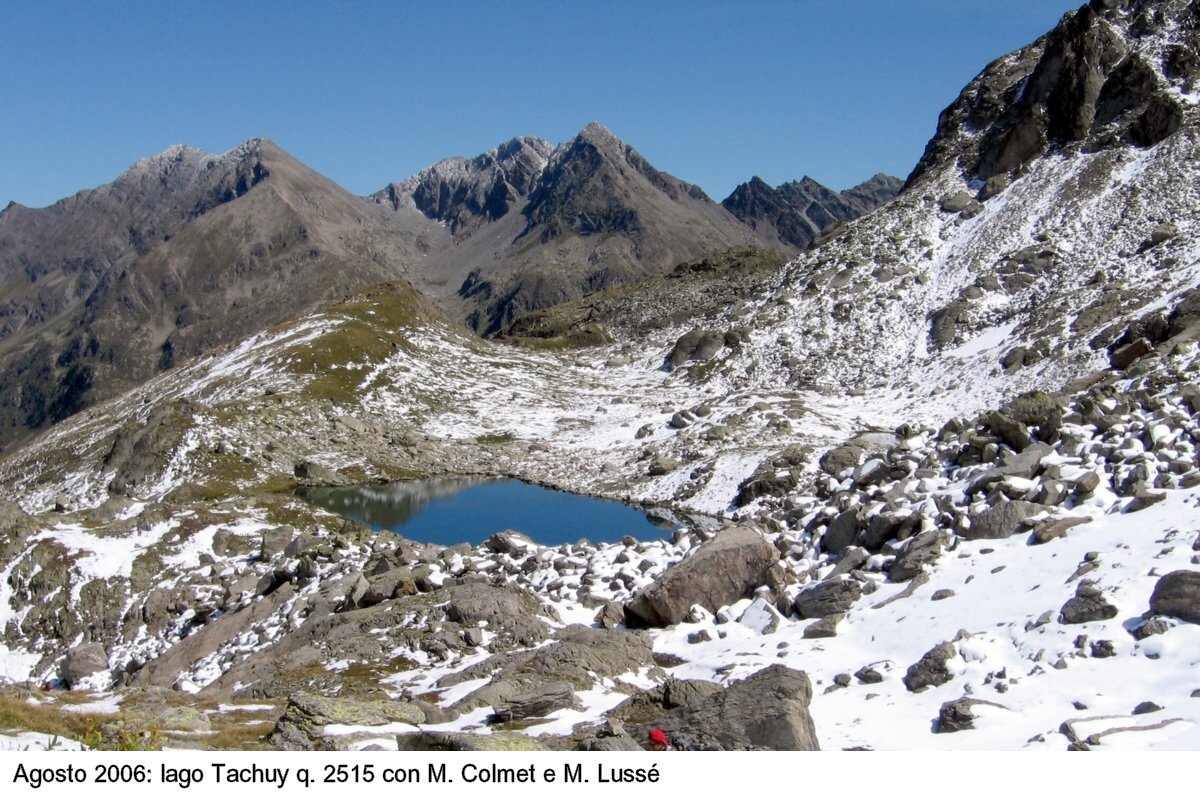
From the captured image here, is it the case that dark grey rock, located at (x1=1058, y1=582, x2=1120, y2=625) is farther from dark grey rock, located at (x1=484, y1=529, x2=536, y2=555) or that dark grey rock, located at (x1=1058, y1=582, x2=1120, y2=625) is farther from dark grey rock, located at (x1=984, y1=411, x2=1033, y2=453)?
dark grey rock, located at (x1=484, y1=529, x2=536, y2=555)

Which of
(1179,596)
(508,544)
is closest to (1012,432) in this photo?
(1179,596)

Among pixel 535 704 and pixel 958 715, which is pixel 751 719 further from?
pixel 535 704

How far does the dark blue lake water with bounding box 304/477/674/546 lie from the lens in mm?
60312

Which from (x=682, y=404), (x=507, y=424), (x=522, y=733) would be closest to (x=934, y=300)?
(x=682, y=404)

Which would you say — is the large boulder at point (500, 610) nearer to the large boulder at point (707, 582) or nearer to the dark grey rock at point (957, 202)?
the large boulder at point (707, 582)

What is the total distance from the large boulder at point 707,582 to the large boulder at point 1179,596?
39.7ft

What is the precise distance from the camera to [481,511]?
6869cm

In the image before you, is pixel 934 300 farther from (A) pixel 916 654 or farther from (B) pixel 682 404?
(A) pixel 916 654

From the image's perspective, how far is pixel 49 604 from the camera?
43312 mm

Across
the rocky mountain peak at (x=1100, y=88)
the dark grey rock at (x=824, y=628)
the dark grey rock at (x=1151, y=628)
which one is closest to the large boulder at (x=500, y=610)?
the dark grey rock at (x=824, y=628)

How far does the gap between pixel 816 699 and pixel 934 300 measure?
3148 inches

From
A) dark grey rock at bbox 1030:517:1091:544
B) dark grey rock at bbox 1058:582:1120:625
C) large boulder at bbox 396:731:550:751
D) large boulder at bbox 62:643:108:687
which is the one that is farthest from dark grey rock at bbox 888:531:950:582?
large boulder at bbox 62:643:108:687

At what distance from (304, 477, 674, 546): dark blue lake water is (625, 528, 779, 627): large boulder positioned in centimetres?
2515

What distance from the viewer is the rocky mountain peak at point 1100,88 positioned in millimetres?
95250
